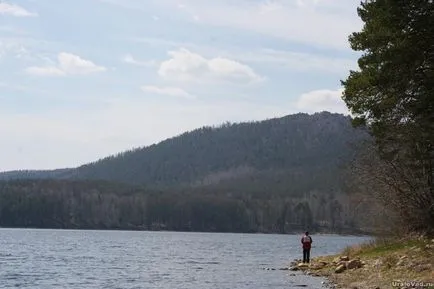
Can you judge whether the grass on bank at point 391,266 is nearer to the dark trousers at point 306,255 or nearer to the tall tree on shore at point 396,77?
the tall tree on shore at point 396,77

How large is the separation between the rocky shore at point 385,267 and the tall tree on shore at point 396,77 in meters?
4.52

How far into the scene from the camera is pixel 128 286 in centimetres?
3425

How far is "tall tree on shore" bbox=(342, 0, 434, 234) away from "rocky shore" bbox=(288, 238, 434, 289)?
452 cm

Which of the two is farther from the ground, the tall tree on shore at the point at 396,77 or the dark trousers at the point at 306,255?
the tall tree on shore at the point at 396,77

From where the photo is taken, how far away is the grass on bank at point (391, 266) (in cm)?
2628

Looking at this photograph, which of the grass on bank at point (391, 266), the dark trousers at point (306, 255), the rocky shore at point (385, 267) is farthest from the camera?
the dark trousers at point (306, 255)

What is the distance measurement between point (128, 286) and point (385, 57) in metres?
16.6

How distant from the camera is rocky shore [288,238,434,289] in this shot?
84.5 feet

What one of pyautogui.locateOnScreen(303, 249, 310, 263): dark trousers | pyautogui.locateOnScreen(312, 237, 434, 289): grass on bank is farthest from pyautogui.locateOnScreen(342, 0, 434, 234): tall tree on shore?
pyautogui.locateOnScreen(303, 249, 310, 263): dark trousers

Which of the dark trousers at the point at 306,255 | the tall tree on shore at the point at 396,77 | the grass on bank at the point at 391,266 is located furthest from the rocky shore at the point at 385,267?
the tall tree on shore at the point at 396,77

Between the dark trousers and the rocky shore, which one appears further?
the dark trousers

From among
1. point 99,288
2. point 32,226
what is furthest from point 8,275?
point 32,226

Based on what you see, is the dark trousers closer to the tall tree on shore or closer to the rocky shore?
the rocky shore

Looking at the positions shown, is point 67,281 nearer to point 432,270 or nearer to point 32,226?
point 432,270
